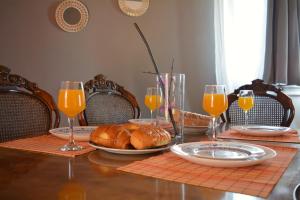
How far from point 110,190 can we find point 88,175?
13 centimetres

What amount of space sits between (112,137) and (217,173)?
0.36 metres

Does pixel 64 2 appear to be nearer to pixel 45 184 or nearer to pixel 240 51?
pixel 240 51

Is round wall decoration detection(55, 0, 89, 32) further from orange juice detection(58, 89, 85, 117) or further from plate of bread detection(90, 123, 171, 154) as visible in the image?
plate of bread detection(90, 123, 171, 154)

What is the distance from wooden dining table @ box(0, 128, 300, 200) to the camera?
0.65 meters

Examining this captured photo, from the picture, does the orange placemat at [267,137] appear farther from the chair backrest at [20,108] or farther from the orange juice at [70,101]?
the chair backrest at [20,108]

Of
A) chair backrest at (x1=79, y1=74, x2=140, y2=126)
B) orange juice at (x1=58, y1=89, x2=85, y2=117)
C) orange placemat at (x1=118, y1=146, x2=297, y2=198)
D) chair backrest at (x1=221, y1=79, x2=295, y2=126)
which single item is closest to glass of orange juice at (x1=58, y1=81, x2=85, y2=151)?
orange juice at (x1=58, y1=89, x2=85, y2=117)

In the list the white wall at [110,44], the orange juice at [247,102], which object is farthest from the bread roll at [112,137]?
the white wall at [110,44]

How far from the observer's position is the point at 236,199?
0.63m

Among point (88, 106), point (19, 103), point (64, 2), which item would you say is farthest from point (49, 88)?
point (19, 103)

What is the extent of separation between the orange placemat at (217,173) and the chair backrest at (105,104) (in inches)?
41.7

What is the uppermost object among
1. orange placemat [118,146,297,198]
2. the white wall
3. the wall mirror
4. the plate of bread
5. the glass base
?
the wall mirror

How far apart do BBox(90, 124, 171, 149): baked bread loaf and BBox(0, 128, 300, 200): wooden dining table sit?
2.1 inches

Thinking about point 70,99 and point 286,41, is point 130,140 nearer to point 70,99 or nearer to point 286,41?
point 70,99

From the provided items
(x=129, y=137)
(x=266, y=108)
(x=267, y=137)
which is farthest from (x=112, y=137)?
(x=266, y=108)
